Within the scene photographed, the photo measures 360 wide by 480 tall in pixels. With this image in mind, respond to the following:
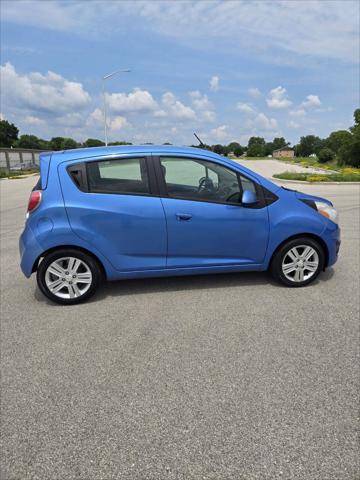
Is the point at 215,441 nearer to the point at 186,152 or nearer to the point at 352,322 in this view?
the point at 352,322

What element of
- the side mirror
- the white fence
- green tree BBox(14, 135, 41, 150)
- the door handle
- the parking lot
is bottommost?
the parking lot

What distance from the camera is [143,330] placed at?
3.29 m

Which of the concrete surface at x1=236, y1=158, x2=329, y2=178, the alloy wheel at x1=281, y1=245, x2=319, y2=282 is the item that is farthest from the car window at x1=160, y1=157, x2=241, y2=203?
the concrete surface at x1=236, y1=158, x2=329, y2=178

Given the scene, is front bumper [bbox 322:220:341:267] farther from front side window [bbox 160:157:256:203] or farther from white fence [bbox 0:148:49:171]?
white fence [bbox 0:148:49:171]

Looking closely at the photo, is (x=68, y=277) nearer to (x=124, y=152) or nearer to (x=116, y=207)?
(x=116, y=207)

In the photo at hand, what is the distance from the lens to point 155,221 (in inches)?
148

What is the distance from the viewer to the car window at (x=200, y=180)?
387 centimetres

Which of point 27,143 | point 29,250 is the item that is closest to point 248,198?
point 29,250

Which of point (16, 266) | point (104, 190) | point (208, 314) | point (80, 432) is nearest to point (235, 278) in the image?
point (208, 314)

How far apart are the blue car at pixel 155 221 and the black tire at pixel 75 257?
0.01 metres

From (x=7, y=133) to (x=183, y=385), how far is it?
124m

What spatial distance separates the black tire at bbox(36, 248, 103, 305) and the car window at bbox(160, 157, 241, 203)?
4.03 feet

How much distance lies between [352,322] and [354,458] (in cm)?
168

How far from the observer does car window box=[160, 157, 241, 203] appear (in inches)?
152
